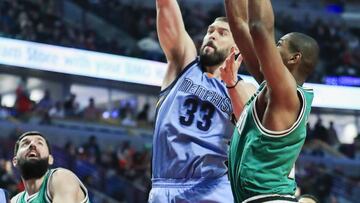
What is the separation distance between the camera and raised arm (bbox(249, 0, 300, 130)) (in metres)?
3.19

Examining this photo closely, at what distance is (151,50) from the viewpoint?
712 inches

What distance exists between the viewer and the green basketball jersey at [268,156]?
3314 millimetres

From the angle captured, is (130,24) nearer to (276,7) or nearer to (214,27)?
(276,7)

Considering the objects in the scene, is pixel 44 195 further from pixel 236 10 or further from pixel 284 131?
pixel 284 131

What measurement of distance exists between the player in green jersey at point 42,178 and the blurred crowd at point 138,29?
10.6 meters

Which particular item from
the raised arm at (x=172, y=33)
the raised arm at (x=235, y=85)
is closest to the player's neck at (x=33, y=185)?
the raised arm at (x=172, y=33)

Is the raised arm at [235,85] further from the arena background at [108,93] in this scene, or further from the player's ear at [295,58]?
the arena background at [108,93]

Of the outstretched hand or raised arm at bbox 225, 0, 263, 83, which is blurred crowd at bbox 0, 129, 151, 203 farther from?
raised arm at bbox 225, 0, 263, 83

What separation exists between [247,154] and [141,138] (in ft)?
45.7

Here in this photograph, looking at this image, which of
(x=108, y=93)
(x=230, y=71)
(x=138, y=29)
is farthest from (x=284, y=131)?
(x=138, y=29)

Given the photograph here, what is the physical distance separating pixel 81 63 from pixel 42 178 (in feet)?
36.8

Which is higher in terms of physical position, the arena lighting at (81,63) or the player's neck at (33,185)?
the player's neck at (33,185)

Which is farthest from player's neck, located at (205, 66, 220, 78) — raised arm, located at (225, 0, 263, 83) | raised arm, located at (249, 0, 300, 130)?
raised arm, located at (249, 0, 300, 130)

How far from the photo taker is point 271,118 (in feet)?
10.8
